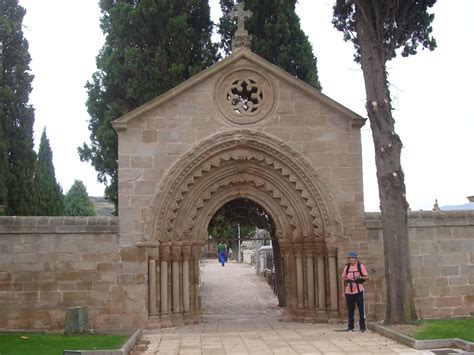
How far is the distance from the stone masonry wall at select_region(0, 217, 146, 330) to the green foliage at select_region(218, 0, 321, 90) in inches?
341

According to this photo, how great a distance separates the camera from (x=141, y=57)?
1780cm

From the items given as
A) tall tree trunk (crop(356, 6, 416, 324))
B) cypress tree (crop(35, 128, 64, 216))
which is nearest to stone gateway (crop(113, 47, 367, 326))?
tall tree trunk (crop(356, 6, 416, 324))

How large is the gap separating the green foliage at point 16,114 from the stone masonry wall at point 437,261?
12.6 m

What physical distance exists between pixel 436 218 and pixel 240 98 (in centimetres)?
489

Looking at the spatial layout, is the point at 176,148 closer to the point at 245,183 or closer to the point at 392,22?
the point at 245,183

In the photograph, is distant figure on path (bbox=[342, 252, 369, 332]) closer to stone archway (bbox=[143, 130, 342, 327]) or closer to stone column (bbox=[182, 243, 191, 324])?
stone archway (bbox=[143, 130, 342, 327])

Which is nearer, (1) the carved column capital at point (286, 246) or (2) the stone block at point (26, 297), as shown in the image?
(2) the stone block at point (26, 297)

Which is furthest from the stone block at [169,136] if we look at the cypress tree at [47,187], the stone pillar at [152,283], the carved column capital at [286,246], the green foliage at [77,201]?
the green foliage at [77,201]

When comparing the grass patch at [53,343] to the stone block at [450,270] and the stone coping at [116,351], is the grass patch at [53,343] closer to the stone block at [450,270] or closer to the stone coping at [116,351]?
the stone coping at [116,351]

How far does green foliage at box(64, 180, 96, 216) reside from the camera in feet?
124

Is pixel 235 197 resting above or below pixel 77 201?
below

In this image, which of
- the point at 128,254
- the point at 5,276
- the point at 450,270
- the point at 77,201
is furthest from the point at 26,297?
the point at 77,201

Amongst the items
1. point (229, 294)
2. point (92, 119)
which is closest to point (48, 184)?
point (92, 119)

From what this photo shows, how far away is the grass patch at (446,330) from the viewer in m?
8.97
